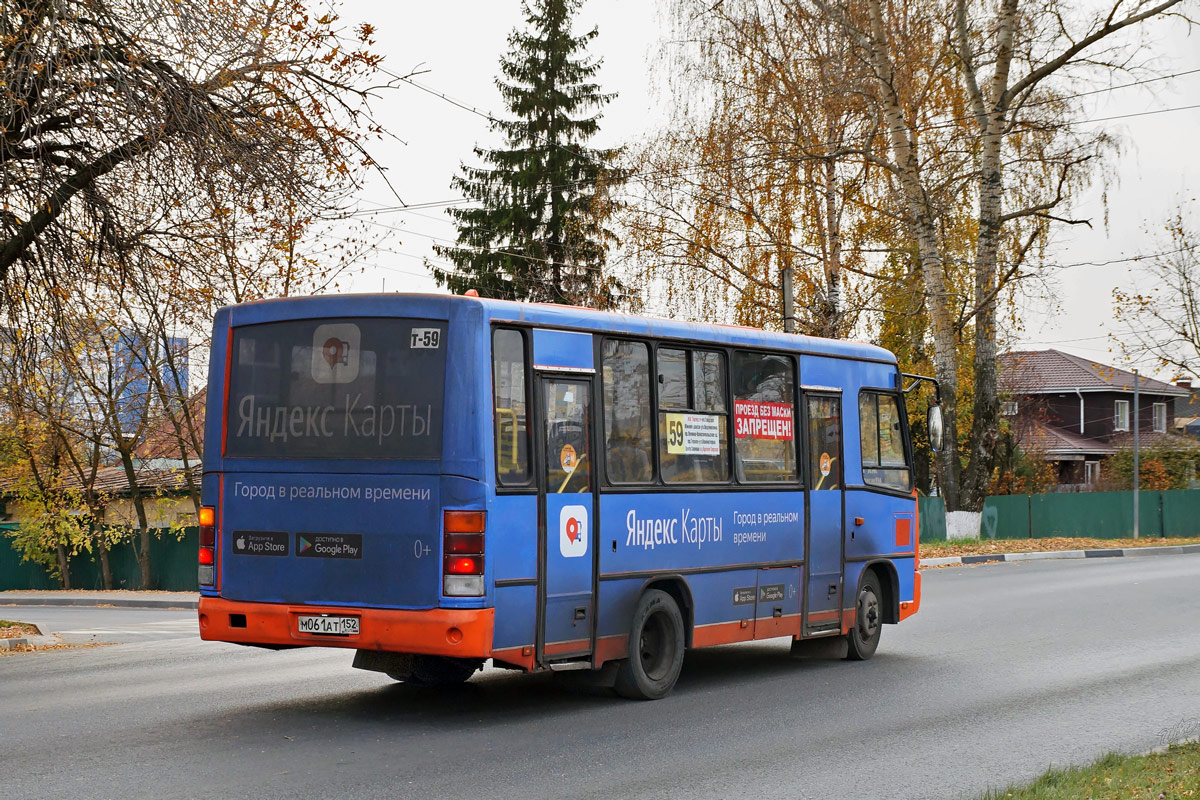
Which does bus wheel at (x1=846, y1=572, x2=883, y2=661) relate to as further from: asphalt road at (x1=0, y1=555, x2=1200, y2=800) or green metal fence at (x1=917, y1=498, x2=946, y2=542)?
green metal fence at (x1=917, y1=498, x2=946, y2=542)

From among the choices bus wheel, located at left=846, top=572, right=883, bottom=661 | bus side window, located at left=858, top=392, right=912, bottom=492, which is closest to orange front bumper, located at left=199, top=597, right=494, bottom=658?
bus wheel, located at left=846, top=572, right=883, bottom=661

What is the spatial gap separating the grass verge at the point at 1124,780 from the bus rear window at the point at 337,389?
408 centimetres

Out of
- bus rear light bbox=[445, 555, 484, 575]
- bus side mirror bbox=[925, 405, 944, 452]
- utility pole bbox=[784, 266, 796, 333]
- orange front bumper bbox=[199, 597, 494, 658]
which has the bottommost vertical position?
orange front bumper bbox=[199, 597, 494, 658]

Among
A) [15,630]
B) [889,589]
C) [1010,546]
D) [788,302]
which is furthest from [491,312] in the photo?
[1010,546]

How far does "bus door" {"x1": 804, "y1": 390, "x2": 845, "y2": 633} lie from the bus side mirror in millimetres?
1049

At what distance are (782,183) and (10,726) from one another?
27136 millimetres

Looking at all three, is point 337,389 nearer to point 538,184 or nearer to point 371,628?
point 371,628

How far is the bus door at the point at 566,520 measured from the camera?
9.28m

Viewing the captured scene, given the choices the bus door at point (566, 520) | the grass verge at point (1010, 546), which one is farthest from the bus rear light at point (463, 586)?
the grass verge at point (1010, 546)

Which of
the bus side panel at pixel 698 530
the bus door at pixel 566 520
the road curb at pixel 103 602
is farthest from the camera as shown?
the road curb at pixel 103 602

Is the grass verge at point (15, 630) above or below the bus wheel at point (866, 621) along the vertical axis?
below

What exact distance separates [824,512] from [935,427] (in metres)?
1.72

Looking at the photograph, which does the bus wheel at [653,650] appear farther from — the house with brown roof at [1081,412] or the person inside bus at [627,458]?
the house with brown roof at [1081,412]

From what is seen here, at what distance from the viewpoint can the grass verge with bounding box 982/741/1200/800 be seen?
269 inches
